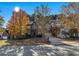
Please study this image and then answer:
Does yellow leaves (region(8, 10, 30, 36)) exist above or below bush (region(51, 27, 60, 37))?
above

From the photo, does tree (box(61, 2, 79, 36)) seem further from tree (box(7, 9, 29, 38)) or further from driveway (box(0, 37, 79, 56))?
tree (box(7, 9, 29, 38))

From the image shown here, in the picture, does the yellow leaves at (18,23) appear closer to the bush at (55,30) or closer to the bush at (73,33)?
the bush at (55,30)

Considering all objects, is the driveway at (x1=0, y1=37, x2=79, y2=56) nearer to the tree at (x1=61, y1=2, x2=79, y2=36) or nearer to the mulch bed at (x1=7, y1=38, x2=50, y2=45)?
the mulch bed at (x1=7, y1=38, x2=50, y2=45)

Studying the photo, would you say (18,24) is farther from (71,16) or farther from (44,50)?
(71,16)

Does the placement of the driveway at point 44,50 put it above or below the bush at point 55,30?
below

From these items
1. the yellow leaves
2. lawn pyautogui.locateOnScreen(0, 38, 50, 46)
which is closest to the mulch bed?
lawn pyautogui.locateOnScreen(0, 38, 50, 46)

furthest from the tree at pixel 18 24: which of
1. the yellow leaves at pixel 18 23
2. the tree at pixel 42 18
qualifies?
the tree at pixel 42 18

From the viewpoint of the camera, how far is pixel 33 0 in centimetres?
652

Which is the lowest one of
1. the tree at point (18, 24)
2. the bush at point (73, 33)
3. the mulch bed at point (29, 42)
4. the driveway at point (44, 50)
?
the driveway at point (44, 50)

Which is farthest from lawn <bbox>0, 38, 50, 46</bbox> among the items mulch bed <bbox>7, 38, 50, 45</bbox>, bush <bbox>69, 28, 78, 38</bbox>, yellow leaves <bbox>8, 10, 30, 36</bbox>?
bush <bbox>69, 28, 78, 38</bbox>

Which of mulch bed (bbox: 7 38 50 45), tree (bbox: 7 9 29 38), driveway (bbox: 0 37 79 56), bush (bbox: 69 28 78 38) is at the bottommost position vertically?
driveway (bbox: 0 37 79 56)

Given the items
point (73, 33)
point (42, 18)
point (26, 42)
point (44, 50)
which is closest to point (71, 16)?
point (73, 33)

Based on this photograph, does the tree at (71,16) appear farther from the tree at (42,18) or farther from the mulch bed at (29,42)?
the mulch bed at (29,42)

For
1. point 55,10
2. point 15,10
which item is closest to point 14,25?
point 15,10
